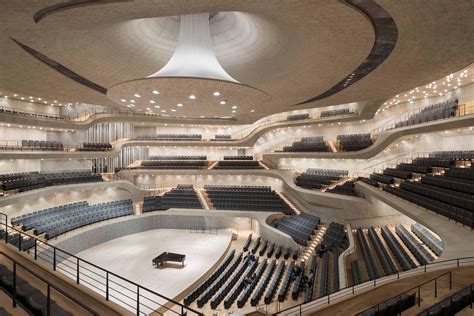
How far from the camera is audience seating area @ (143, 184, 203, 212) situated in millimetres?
22814

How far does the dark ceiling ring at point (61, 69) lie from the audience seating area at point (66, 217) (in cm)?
799

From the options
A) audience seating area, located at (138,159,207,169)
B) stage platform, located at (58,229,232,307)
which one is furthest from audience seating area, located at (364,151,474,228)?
audience seating area, located at (138,159,207,169)

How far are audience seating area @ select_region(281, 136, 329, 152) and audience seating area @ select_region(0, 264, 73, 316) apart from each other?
21367 millimetres

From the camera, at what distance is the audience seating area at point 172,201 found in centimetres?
2281

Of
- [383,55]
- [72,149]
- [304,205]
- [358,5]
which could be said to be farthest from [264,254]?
[72,149]

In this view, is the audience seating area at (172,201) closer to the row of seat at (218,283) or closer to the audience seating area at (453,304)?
the row of seat at (218,283)

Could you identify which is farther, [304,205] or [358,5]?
[304,205]

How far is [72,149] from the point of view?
2247cm

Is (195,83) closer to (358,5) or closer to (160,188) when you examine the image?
(358,5)

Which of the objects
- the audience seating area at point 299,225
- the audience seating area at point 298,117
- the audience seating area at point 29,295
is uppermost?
the audience seating area at point 298,117

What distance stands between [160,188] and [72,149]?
8419 mm

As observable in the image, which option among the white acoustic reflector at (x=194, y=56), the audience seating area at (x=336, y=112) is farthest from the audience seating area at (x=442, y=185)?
the white acoustic reflector at (x=194, y=56)

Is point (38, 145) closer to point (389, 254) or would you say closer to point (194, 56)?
point (194, 56)

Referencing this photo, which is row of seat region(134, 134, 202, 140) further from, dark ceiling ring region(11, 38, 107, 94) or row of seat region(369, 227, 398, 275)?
row of seat region(369, 227, 398, 275)
